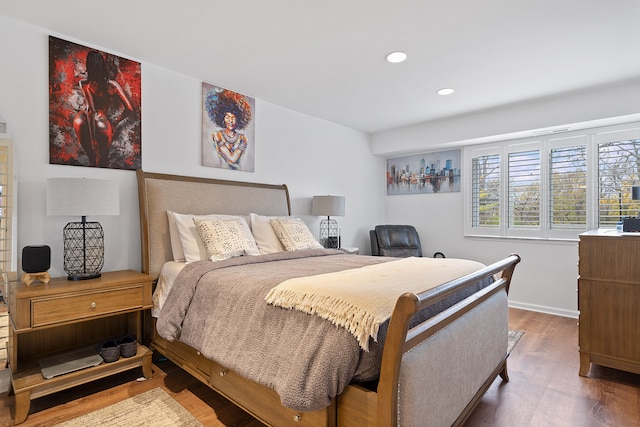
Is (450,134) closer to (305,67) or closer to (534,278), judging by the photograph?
(534,278)

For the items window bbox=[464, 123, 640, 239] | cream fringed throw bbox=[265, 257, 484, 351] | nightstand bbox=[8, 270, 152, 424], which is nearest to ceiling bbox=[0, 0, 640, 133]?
window bbox=[464, 123, 640, 239]

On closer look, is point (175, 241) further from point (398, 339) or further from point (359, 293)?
point (398, 339)

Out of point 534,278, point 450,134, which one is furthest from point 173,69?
point 534,278

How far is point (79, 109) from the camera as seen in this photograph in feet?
A: 8.26

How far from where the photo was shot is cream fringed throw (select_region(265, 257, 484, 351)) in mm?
1293

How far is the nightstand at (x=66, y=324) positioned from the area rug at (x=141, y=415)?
248mm

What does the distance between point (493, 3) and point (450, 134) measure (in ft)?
8.12

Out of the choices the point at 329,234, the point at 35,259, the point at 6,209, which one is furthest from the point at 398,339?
the point at 329,234

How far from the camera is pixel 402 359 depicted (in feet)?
4.22

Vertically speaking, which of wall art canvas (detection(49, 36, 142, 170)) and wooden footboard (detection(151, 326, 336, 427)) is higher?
wall art canvas (detection(49, 36, 142, 170))

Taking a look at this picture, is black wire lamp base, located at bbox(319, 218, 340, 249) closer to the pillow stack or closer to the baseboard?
the pillow stack

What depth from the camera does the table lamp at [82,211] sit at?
2.12m

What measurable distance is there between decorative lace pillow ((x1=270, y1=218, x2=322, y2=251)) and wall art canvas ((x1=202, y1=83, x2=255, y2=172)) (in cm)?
74

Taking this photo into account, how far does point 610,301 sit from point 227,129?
3.39 meters
